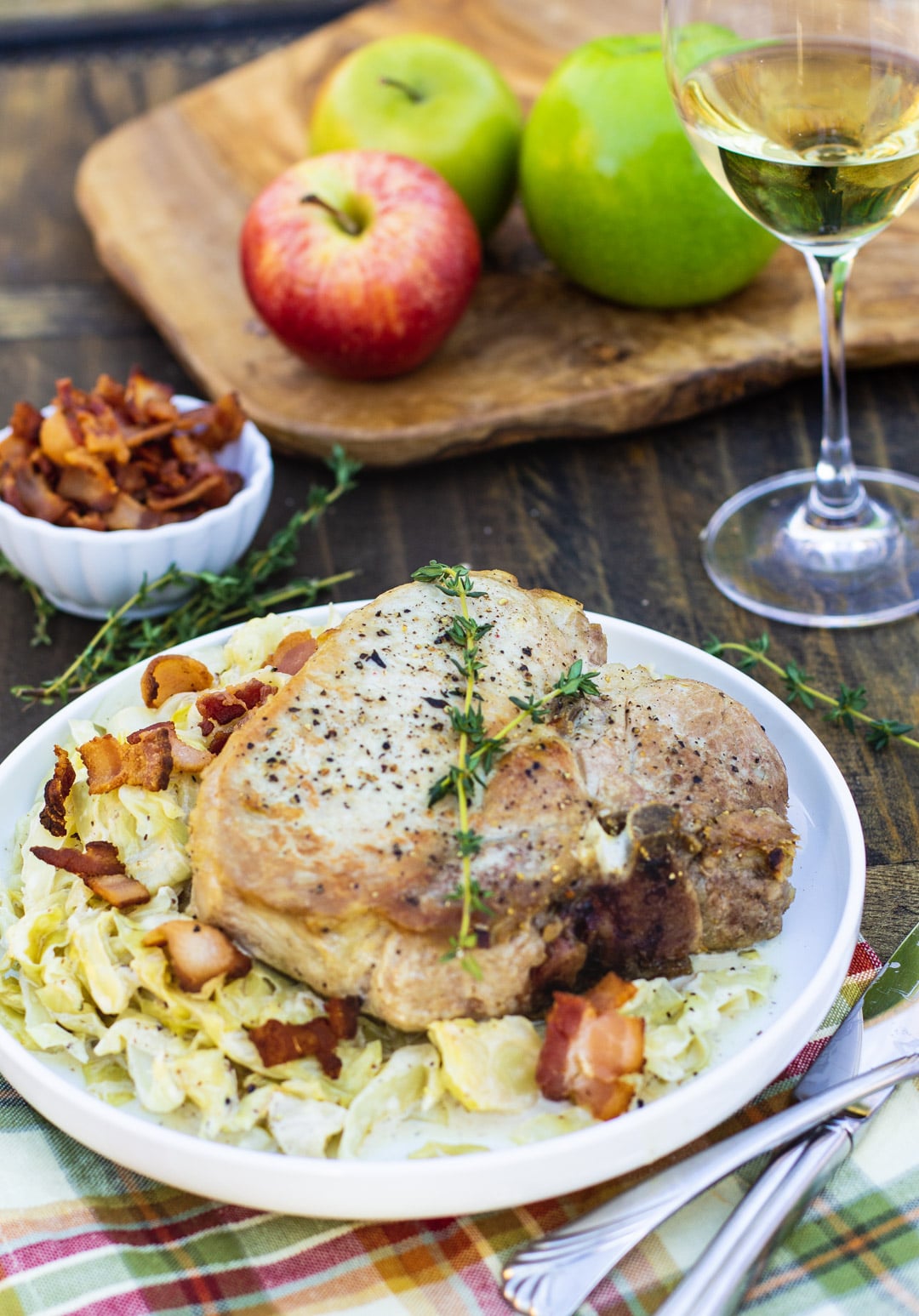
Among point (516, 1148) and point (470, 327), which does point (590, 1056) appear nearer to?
point (516, 1148)

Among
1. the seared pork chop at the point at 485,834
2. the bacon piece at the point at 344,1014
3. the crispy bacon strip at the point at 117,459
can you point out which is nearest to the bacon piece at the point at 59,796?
the seared pork chop at the point at 485,834

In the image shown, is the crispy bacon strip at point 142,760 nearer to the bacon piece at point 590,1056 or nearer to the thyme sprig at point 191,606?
the thyme sprig at point 191,606

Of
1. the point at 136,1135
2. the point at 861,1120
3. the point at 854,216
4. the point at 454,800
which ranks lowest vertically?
the point at 861,1120

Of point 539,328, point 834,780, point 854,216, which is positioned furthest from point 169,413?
point 834,780

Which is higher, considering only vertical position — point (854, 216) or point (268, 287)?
point (854, 216)

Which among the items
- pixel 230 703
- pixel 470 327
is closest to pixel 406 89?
pixel 470 327

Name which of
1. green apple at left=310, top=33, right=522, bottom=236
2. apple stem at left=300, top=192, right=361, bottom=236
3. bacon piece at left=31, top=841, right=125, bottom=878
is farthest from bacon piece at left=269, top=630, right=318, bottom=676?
green apple at left=310, top=33, right=522, bottom=236

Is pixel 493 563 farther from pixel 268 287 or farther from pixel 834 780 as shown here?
pixel 834 780
